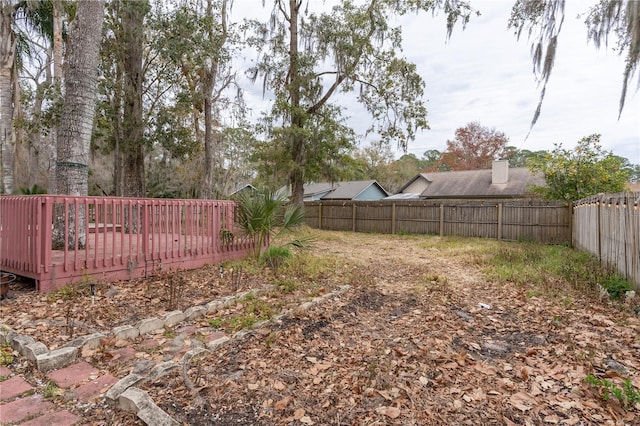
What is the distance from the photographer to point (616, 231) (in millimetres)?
4828

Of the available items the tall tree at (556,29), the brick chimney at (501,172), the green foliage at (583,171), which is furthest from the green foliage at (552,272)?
the brick chimney at (501,172)

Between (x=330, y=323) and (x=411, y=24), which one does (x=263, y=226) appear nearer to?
(x=330, y=323)

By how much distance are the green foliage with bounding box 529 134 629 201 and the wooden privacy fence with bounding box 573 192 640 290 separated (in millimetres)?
3329

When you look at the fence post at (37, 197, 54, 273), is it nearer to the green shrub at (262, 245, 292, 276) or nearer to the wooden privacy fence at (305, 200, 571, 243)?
the green shrub at (262, 245, 292, 276)

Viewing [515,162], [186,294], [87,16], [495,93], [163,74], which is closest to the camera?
[186,294]

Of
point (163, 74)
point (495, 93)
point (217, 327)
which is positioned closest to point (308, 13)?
point (163, 74)

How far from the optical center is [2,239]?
424cm

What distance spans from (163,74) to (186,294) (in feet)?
28.0

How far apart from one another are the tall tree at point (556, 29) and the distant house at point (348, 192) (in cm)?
2081

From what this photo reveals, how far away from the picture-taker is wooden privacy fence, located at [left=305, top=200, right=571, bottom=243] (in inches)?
389

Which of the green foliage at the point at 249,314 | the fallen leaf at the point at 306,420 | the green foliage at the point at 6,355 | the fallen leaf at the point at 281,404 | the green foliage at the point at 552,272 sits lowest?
the fallen leaf at the point at 306,420

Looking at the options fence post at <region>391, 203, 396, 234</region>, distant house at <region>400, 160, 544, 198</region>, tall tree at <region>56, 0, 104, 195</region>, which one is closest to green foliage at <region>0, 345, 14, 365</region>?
tall tree at <region>56, 0, 104, 195</region>

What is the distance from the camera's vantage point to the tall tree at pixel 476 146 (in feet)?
91.5

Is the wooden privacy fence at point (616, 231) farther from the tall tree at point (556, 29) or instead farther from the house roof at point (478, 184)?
the house roof at point (478, 184)
